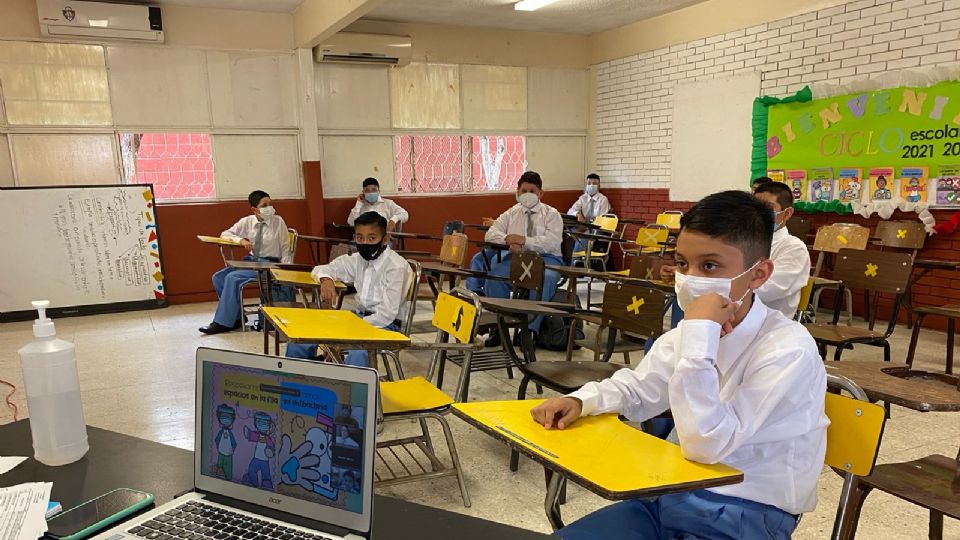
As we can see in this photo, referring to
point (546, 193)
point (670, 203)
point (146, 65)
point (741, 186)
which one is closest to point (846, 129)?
point (741, 186)

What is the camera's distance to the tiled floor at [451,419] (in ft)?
8.22

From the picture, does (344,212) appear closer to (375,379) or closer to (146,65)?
(146,65)

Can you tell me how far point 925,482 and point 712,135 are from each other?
6.43 m

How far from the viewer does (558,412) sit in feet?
4.70

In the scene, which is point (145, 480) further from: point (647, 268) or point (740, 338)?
point (647, 268)

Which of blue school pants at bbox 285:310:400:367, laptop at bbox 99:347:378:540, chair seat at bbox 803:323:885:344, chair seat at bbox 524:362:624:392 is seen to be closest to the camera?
laptop at bbox 99:347:378:540

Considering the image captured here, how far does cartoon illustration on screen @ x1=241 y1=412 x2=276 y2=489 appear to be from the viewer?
3.28 feet

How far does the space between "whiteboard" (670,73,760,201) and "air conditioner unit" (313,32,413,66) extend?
3.67 m

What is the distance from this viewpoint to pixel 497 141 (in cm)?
903

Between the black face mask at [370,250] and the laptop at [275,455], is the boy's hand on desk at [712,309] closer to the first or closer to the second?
the laptop at [275,455]

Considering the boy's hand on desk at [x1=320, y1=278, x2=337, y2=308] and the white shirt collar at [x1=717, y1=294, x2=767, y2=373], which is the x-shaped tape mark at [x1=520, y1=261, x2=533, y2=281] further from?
the white shirt collar at [x1=717, y1=294, x2=767, y2=373]

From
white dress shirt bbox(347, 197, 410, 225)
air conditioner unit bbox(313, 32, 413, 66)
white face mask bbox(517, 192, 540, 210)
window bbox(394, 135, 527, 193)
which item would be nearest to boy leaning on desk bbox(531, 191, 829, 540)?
white face mask bbox(517, 192, 540, 210)

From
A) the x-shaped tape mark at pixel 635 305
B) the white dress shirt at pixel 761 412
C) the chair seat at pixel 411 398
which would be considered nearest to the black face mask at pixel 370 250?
the chair seat at pixel 411 398

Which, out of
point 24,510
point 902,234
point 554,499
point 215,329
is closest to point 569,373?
point 554,499
